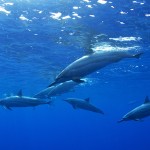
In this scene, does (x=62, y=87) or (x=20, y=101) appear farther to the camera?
(x=62, y=87)

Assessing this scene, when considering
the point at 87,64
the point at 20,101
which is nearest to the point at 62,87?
the point at 20,101

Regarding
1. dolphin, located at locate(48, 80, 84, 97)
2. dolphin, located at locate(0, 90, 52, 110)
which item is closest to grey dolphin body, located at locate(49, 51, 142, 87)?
dolphin, located at locate(0, 90, 52, 110)

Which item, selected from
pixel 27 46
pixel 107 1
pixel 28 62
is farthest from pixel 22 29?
pixel 28 62

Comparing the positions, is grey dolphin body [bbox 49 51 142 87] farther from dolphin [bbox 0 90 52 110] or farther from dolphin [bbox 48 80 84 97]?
dolphin [bbox 48 80 84 97]

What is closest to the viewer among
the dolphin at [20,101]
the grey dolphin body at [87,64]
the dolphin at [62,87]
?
the grey dolphin body at [87,64]

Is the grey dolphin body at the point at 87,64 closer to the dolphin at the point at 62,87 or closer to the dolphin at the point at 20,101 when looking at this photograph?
the dolphin at the point at 20,101

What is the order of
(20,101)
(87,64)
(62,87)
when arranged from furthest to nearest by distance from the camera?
(62,87)
(20,101)
(87,64)

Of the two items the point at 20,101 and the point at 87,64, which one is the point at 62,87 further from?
the point at 87,64

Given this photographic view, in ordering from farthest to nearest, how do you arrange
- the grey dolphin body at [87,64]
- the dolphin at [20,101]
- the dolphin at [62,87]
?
the dolphin at [62,87] → the dolphin at [20,101] → the grey dolphin body at [87,64]

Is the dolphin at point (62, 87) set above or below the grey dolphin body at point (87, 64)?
above

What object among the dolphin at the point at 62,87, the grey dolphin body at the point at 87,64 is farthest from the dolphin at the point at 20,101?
the grey dolphin body at the point at 87,64

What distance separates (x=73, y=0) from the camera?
13516 mm

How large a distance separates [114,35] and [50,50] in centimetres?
665

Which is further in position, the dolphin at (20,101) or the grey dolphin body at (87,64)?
the dolphin at (20,101)
